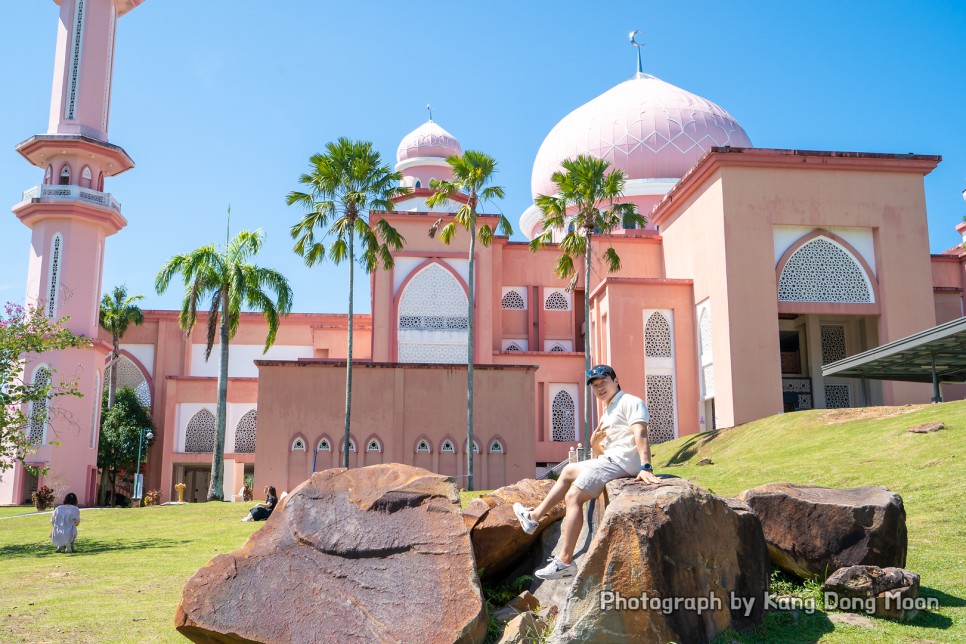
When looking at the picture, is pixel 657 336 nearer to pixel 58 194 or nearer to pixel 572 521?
pixel 58 194

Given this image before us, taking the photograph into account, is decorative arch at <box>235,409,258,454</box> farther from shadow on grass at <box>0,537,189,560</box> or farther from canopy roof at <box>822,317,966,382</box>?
canopy roof at <box>822,317,966,382</box>

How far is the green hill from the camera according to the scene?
6566 millimetres

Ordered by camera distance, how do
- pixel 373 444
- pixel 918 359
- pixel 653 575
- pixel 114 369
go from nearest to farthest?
pixel 653 575
pixel 918 359
pixel 373 444
pixel 114 369

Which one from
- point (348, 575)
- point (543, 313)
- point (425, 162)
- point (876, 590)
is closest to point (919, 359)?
point (543, 313)

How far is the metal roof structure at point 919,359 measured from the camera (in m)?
19.5

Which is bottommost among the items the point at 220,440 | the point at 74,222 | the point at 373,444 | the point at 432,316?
the point at 373,444

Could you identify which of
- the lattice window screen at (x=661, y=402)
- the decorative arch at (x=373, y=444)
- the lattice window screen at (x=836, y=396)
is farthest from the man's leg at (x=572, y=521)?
the lattice window screen at (x=836, y=396)

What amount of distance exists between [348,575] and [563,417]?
27324 millimetres

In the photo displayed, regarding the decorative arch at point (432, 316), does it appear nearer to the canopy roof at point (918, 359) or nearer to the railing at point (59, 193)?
the railing at point (59, 193)

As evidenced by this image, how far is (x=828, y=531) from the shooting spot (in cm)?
727

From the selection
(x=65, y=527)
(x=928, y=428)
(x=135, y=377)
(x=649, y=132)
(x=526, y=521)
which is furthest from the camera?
(x=135, y=377)

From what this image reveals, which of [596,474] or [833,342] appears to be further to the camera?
[833,342]

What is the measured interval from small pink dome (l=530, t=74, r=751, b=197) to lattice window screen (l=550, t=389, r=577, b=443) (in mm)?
10792

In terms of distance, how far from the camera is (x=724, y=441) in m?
24.3
